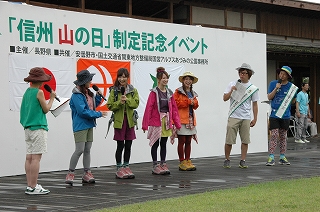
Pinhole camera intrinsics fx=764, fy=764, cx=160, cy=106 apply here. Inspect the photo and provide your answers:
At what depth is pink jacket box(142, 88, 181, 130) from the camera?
42.6 ft

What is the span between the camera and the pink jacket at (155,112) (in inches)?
512

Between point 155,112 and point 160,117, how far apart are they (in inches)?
4.8

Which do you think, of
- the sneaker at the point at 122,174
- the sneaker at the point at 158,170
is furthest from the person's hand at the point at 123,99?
the sneaker at the point at 158,170

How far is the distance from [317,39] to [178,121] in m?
14.4

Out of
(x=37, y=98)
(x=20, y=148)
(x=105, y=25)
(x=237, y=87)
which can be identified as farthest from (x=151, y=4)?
(x=37, y=98)

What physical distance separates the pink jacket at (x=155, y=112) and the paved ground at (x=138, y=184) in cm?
89

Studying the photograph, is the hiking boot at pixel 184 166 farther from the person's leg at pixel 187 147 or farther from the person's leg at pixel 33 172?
the person's leg at pixel 33 172

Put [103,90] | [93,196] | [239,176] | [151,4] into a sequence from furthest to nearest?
1. [151,4]
2. [103,90]
3. [239,176]
4. [93,196]

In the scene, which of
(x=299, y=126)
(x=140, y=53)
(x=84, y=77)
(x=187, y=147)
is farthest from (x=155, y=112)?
(x=299, y=126)

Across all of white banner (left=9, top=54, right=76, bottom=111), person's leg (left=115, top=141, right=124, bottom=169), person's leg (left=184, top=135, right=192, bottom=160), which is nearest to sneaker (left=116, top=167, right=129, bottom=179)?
person's leg (left=115, top=141, right=124, bottom=169)

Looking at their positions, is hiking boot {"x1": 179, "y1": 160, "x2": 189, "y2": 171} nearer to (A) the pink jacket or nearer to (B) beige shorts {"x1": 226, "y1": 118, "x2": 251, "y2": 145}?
(A) the pink jacket

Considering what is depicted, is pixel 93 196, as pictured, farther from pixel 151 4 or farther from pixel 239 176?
pixel 151 4

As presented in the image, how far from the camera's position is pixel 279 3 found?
23.0 m

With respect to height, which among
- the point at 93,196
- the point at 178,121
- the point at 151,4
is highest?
the point at 151,4
